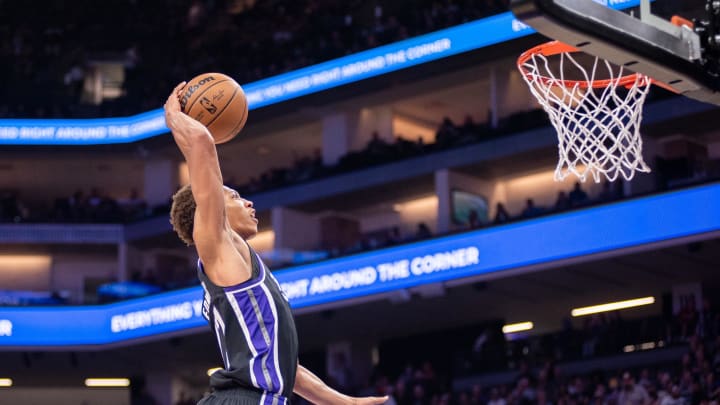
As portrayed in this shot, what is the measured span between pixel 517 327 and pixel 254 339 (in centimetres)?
2203

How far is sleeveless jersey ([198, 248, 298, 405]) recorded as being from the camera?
441 centimetres

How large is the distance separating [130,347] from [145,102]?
7235mm

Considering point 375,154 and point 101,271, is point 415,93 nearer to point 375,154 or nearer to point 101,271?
point 375,154

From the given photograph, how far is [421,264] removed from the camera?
2150cm

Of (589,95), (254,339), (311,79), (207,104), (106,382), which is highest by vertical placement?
(311,79)

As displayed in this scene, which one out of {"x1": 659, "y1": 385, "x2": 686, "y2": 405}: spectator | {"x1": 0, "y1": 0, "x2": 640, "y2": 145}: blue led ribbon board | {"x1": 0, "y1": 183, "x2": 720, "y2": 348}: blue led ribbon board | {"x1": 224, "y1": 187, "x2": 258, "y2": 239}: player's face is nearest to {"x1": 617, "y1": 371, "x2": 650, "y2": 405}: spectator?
{"x1": 659, "y1": 385, "x2": 686, "y2": 405}: spectator

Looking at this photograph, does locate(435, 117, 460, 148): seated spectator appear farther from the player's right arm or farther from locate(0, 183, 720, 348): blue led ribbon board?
the player's right arm

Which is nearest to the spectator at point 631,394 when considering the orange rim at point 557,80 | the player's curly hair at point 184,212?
the orange rim at point 557,80

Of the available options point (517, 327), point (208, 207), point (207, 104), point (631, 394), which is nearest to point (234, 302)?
point (208, 207)

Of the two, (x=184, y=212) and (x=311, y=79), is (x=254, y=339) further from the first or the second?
(x=311, y=79)

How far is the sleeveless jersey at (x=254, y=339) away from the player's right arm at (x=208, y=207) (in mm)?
60

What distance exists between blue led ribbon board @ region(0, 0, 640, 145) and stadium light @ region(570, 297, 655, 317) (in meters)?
5.95

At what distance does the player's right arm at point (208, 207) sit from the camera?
4.28m

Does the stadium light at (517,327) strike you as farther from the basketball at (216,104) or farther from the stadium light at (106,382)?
the basketball at (216,104)
